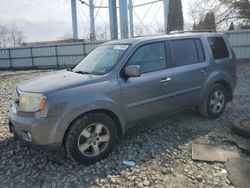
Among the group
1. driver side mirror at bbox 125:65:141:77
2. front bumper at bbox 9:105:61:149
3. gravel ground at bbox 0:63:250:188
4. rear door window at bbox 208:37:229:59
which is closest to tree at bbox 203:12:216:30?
rear door window at bbox 208:37:229:59

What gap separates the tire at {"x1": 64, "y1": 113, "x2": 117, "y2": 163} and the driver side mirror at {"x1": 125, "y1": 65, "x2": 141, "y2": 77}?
721 millimetres

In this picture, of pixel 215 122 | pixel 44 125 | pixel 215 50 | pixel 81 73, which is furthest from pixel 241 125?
pixel 44 125

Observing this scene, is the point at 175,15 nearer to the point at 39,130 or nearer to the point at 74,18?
the point at 74,18

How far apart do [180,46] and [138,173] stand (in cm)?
251

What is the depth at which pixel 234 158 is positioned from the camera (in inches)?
166

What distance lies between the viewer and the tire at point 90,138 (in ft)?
12.9

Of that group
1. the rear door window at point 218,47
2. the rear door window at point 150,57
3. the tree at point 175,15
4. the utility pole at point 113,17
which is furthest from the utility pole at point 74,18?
the rear door window at point 150,57

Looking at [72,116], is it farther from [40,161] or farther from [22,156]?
[22,156]

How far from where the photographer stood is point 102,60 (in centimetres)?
485

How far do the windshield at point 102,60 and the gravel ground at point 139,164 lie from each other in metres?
1.29

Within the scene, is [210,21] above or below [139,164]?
above

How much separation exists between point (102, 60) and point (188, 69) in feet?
5.17

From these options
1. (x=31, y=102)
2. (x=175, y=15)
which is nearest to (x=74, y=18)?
(x=175, y=15)

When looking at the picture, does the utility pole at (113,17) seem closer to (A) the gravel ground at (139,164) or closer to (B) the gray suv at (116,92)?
(B) the gray suv at (116,92)
